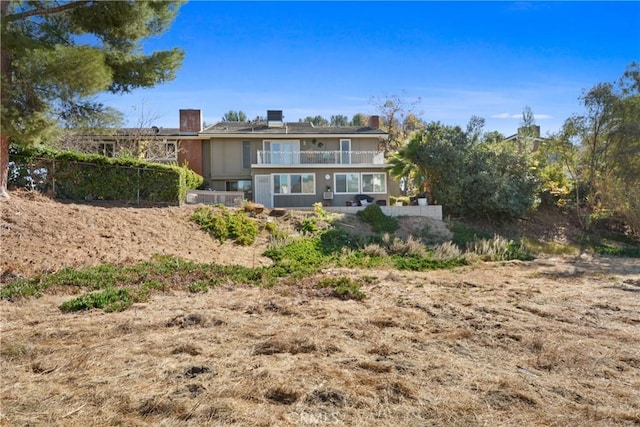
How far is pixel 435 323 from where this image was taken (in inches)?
256

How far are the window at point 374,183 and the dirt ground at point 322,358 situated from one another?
18349 mm

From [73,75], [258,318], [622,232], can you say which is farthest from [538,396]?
[622,232]

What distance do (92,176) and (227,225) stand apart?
5.18m

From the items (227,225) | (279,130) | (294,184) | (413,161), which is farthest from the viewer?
(279,130)

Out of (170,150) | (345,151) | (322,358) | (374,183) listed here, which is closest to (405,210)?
(374,183)

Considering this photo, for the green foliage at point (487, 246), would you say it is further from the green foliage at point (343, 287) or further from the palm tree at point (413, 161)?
the green foliage at point (343, 287)

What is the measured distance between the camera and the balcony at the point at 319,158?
2678 cm

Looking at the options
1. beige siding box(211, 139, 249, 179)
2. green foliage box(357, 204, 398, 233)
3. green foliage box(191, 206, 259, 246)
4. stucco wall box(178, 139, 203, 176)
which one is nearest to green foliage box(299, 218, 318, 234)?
green foliage box(191, 206, 259, 246)

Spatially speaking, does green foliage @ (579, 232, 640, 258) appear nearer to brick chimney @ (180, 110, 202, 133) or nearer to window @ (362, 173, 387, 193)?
window @ (362, 173, 387, 193)

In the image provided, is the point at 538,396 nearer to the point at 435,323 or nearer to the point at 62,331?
the point at 435,323

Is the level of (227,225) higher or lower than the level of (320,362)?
higher

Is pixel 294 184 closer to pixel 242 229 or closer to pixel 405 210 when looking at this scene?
pixel 405 210

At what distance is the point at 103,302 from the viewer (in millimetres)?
7148

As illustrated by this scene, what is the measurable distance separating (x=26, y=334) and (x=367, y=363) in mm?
4484
